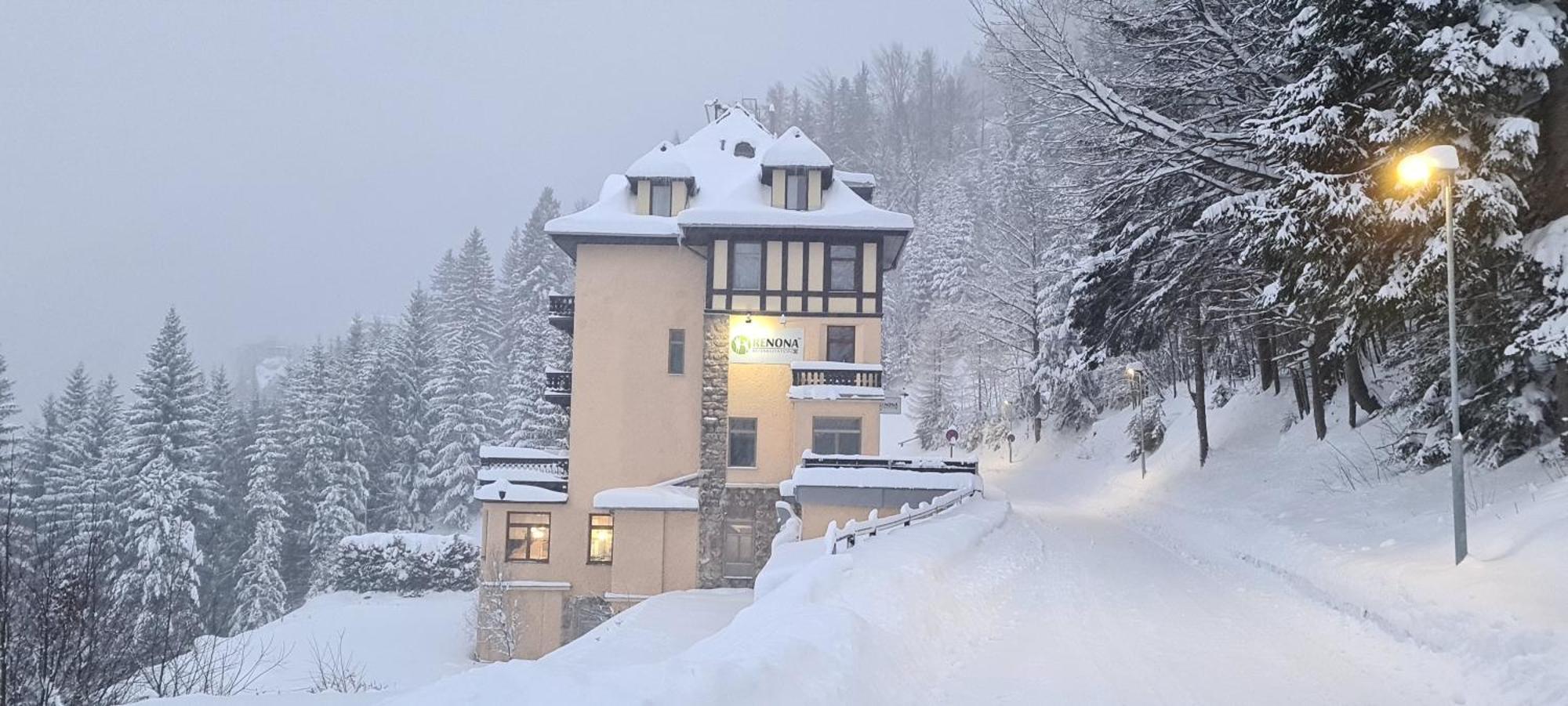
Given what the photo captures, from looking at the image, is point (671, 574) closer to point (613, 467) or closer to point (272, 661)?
point (613, 467)

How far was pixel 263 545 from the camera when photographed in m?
46.4

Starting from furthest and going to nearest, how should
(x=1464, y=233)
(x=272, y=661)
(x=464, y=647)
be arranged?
1. (x=464, y=647)
2. (x=272, y=661)
3. (x=1464, y=233)

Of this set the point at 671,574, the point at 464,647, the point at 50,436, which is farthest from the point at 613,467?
the point at 50,436

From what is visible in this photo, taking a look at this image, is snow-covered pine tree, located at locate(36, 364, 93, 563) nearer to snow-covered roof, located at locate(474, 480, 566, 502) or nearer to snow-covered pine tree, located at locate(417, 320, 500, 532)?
snow-covered pine tree, located at locate(417, 320, 500, 532)

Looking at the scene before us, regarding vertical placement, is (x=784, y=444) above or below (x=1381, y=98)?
below

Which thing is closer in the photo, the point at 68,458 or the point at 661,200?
the point at 661,200

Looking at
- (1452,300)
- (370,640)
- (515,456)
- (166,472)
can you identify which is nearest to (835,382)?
(515,456)

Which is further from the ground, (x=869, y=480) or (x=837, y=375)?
(x=837, y=375)

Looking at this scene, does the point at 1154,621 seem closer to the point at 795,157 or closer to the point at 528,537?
the point at 795,157

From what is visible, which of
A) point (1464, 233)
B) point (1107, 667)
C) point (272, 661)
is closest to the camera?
point (1107, 667)

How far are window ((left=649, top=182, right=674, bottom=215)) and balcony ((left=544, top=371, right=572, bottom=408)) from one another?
6232 mm

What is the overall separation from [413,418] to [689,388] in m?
30.9

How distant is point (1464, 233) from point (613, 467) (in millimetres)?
24190

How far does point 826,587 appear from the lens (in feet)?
33.7
